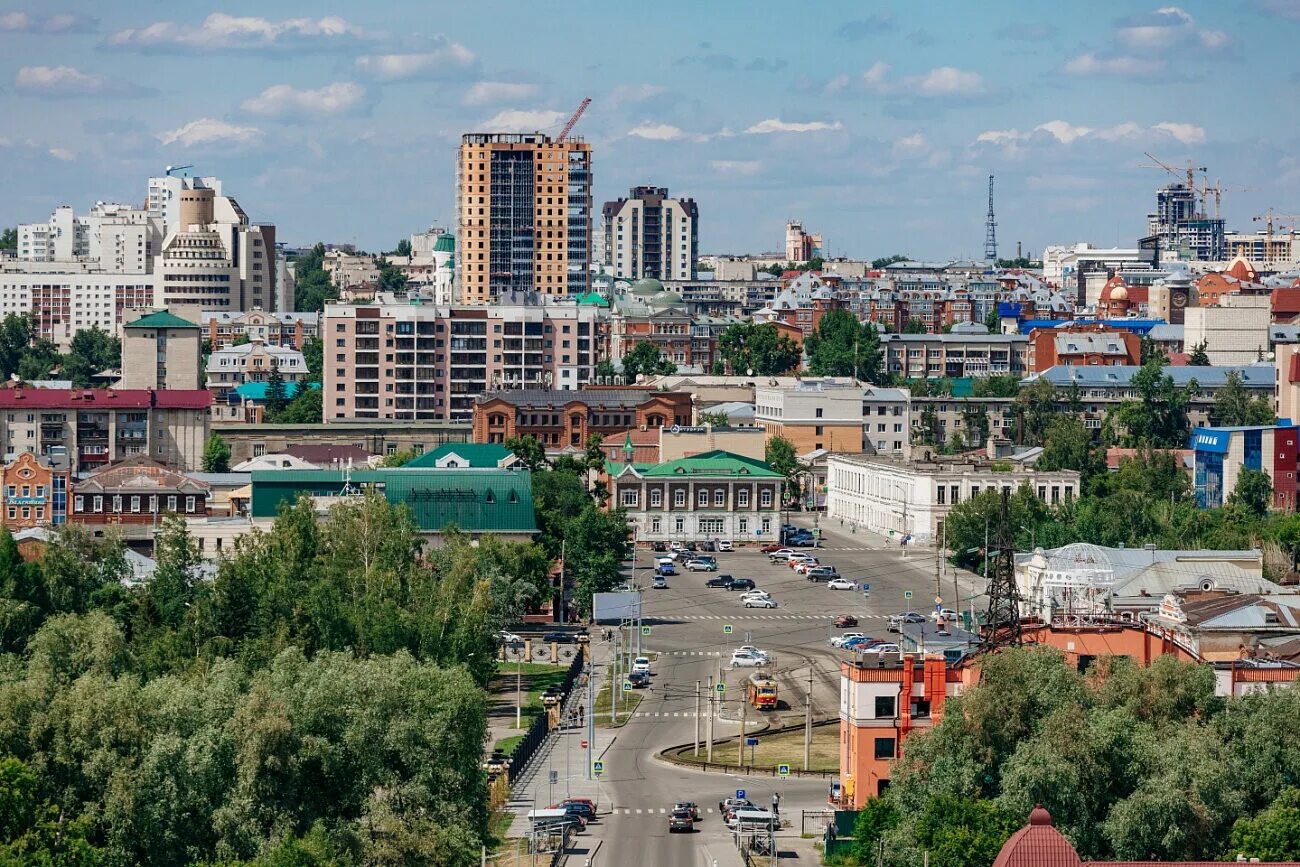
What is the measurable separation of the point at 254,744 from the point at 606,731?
2162cm

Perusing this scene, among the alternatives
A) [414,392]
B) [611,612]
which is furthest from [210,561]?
[414,392]

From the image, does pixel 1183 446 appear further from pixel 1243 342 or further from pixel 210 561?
pixel 210 561

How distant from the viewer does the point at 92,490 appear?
374 feet

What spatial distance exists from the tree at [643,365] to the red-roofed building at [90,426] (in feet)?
162

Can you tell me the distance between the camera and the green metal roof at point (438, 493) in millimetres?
111062

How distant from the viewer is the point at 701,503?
132250 millimetres

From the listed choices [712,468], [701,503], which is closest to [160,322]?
[712,468]

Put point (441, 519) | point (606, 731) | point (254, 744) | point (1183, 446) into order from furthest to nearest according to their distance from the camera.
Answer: point (1183, 446), point (441, 519), point (606, 731), point (254, 744)

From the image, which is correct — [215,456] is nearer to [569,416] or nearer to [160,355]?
[569,416]

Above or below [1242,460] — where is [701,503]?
below

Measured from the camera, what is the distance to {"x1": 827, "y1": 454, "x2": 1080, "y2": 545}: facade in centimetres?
13075

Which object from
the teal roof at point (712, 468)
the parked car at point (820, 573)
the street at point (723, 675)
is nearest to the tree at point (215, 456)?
the teal roof at point (712, 468)

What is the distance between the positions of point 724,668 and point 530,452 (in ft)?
153

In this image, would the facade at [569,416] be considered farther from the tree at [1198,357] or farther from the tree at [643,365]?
the tree at [1198,357]
